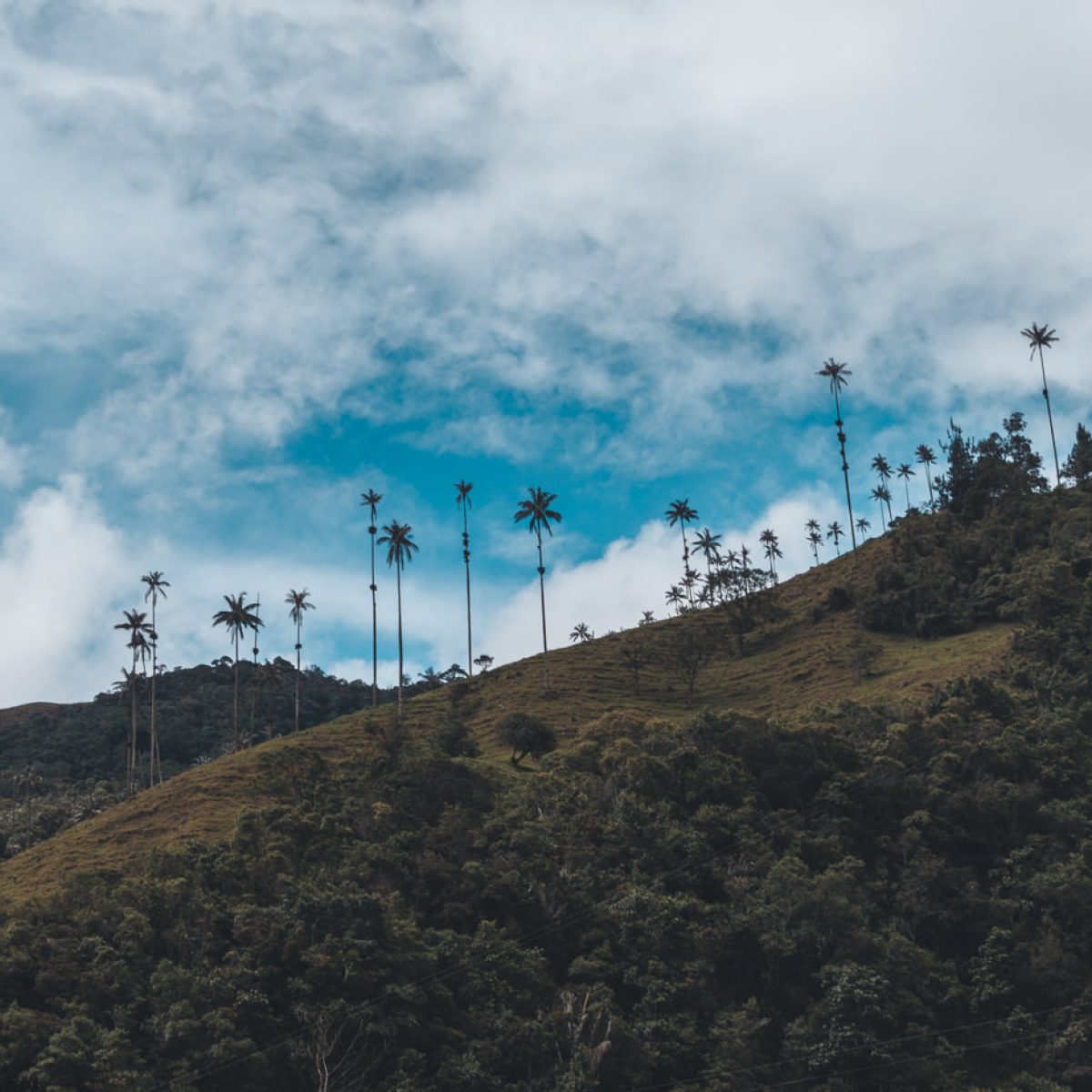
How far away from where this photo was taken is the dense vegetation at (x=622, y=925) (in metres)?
54.3

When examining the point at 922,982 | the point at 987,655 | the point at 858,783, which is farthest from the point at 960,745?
the point at 987,655

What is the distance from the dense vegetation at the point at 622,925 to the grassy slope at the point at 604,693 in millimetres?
9922

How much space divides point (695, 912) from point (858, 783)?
17.7 meters

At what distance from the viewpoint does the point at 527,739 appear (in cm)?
9969

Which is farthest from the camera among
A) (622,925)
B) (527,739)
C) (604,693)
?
(604,693)

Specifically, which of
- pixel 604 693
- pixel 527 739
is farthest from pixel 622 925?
pixel 604 693

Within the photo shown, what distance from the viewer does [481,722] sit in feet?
397

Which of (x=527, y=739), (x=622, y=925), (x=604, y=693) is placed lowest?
(x=622, y=925)

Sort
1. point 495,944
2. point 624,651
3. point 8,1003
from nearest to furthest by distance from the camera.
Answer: point 8,1003 → point 495,944 → point 624,651

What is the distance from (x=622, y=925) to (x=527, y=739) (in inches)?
1344

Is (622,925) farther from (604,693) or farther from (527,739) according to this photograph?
(604,693)

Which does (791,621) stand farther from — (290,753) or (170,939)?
(170,939)

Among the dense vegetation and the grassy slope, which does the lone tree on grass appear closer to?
the grassy slope

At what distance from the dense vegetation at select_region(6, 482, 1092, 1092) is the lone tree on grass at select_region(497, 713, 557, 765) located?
8700 millimetres
